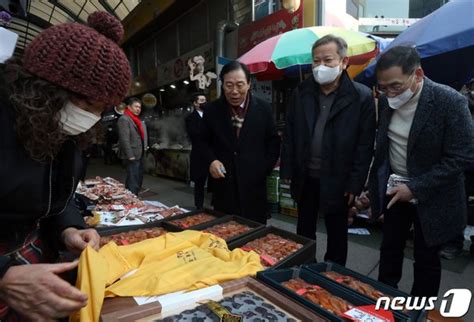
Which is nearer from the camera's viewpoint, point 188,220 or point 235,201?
point 188,220

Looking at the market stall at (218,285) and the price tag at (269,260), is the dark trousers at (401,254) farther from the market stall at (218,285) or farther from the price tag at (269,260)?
the price tag at (269,260)

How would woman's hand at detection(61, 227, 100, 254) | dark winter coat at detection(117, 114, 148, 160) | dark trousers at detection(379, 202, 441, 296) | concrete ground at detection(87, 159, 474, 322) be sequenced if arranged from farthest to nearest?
dark winter coat at detection(117, 114, 148, 160)
concrete ground at detection(87, 159, 474, 322)
dark trousers at detection(379, 202, 441, 296)
woman's hand at detection(61, 227, 100, 254)

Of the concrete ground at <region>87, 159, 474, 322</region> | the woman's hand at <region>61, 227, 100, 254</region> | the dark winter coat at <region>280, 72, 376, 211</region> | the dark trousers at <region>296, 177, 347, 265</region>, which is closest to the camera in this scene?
the woman's hand at <region>61, 227, 100, 254</region>

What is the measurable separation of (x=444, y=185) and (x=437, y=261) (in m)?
0.50

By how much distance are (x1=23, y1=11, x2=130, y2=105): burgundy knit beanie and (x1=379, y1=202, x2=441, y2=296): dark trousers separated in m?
1.89

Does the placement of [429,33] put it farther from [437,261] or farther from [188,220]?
[188,220]

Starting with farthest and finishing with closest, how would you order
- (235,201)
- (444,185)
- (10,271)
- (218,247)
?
(235,201), (444,185), (218,247), (10,271)

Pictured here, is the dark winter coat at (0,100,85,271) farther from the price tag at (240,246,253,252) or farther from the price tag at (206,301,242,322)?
the price tag at (240,246,253,252)

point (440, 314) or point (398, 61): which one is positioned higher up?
point (398, 61)

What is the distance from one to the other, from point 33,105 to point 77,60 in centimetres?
20

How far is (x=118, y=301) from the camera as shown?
3.98 ft

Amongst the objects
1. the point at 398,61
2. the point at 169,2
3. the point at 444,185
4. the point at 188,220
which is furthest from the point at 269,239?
the point at 169,2

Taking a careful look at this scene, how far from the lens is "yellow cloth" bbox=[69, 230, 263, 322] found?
116 cm

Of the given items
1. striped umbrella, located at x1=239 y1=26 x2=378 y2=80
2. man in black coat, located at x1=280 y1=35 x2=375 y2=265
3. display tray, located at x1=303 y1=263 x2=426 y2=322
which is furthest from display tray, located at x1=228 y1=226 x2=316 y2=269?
striped umbrella, located at x1=239 y1=26 x2=378 y2=80
